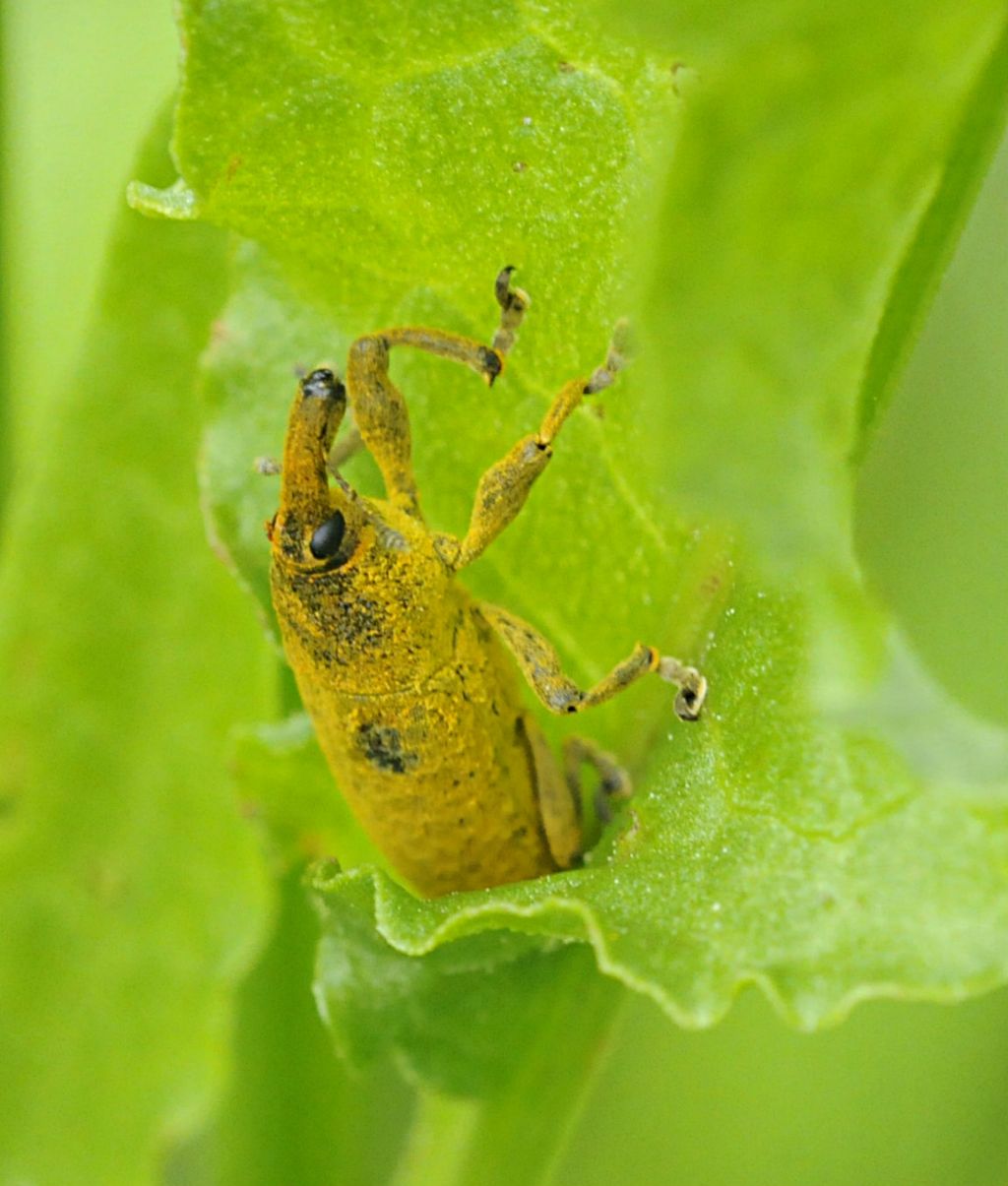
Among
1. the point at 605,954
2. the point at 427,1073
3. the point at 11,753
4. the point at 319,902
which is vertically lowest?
the point at 11,753

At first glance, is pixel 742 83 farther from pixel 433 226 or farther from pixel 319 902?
pixel 319 902

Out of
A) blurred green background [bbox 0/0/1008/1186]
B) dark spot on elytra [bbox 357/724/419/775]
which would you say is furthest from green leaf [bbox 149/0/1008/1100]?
blurred green background [bbox 0/0/1008/1186]

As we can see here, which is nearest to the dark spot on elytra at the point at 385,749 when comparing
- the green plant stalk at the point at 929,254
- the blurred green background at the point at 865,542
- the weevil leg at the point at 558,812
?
the weevil leg at the point at 558,812

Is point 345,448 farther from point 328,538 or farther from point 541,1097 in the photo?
point 541,1097

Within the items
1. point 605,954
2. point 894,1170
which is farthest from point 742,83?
point 894,1170

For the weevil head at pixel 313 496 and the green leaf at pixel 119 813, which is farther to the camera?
the green leaf at pixel 119 813

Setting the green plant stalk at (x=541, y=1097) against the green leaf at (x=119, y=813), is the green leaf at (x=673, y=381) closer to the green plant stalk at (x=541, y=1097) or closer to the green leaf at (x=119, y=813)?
the green plant stalk at (x=541, y=1097)

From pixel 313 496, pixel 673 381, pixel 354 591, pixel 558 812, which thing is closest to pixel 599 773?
pixel 558 812
